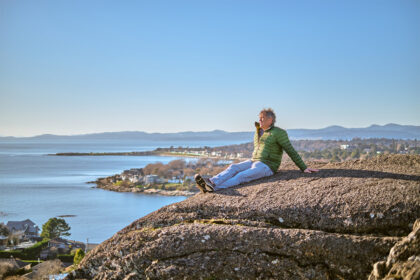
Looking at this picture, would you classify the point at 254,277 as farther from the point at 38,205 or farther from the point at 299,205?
the point at 38,205

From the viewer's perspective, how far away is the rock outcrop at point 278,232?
15.4 ft

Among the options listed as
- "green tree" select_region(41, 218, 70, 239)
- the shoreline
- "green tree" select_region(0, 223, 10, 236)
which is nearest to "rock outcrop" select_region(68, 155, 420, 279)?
"green tree" select_region(41, 218, 70, 239)

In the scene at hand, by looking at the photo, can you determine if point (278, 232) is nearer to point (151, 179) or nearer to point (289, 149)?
point (289, 149)

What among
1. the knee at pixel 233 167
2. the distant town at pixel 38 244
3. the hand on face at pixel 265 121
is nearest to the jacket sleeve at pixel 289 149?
the hand on face at pixel 265 121

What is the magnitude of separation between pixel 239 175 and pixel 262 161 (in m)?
0.58

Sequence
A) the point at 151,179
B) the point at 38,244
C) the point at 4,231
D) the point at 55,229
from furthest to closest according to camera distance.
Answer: the point at 151,179 → the point at 4,231 → the point at 55,229 → the point at 38,244

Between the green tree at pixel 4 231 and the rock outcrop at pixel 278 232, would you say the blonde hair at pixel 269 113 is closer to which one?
the rock outcrop at pixel 278 232

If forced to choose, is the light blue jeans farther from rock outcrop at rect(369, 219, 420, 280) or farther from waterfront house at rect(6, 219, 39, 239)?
waterfront house at rect(6, 219, 39, 239)

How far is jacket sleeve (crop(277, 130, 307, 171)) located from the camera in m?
6.69

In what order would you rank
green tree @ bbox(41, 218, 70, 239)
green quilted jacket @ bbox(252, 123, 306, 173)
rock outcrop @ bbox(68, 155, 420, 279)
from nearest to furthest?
rock outcrop @ bbox(68, 155, 420, 279) < green quilted jacket @ bbox(252, 123, 306, 173) < green tree @ bbox(41, 218, 70, 239)

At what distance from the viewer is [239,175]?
267 inches

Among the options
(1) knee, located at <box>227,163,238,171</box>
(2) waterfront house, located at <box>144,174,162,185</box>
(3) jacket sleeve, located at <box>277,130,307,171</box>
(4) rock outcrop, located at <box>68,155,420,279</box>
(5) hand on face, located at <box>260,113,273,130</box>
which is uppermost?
(5) hand on face, located at <box>260,113,273,130</box>

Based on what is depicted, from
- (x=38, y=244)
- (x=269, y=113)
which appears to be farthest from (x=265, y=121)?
(x=38, y=244)

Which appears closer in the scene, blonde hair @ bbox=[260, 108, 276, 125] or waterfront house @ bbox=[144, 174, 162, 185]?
blonde hair @ bbox=[260, 108, 276, 125]
